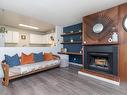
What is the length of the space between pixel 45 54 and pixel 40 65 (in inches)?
41.6

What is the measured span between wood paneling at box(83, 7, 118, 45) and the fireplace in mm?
238

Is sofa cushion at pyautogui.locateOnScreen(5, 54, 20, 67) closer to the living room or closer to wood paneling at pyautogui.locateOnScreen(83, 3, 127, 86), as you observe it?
the living room

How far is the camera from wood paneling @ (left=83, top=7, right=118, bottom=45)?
2.99 m

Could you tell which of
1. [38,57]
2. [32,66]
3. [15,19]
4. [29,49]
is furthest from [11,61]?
[15,19]

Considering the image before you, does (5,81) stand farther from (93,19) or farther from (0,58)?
(93,19)

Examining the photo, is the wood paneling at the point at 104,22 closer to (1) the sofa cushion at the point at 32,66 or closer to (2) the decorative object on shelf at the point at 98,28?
(2) the decorative object on shelf at the point at 98,28

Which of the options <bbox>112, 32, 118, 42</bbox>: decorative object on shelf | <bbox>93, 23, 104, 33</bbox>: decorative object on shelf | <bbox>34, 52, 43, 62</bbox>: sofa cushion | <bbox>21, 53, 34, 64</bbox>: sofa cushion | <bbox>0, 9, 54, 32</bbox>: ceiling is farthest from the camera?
<bbox>34, 52, 43, 62</bbox>: sofa cushion

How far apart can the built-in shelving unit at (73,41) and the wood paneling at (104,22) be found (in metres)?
1.32

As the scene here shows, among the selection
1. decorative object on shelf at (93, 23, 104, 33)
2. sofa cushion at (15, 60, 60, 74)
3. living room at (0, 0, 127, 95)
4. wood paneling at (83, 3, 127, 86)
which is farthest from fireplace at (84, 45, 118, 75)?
sofa cushion at (15, 60, 60, 74)

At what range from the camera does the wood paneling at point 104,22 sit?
2.99m

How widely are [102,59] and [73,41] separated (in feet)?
7.73

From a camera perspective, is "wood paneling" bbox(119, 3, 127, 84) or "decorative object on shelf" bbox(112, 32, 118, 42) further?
"decorative object on shelf" bbox(112, 32, 118, 42)

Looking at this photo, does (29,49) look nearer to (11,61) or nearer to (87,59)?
(11,61)

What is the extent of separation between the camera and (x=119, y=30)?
2.87 meters
